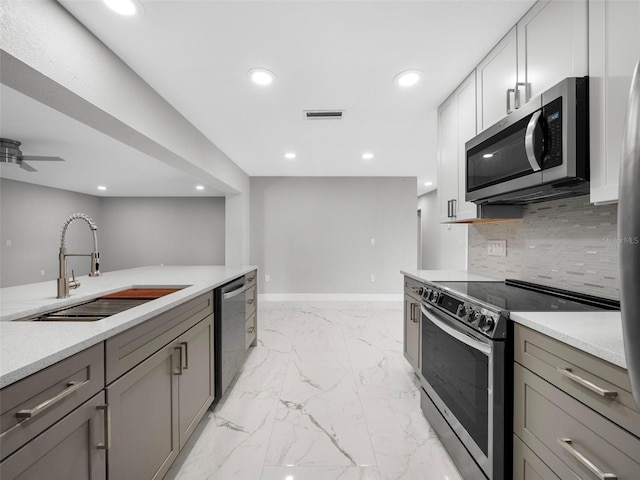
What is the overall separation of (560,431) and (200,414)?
6.07 feet

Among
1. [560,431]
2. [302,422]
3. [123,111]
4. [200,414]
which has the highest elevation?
[123,111]

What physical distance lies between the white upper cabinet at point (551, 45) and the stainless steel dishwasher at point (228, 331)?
229 centimetres

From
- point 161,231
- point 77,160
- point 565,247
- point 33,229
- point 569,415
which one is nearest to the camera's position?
point 569,415

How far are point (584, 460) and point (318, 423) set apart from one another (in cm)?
148

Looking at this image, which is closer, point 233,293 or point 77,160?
point 233,293

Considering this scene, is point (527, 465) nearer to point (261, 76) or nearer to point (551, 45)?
point (551, 45)

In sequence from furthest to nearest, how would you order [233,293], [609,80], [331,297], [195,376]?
1. [331,297]
2. [233,293]
3. [195,376]
4. [609,80]

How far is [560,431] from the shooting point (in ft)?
3.12

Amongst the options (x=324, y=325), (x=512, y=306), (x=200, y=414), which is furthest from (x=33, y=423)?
(x=324, y=325)

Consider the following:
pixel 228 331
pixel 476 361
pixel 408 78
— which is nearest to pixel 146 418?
pixel 228 331

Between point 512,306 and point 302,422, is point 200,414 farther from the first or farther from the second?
point 512,306

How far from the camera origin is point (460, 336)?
56.2 inches

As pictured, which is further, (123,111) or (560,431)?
(123,111)

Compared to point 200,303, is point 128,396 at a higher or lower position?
lower
